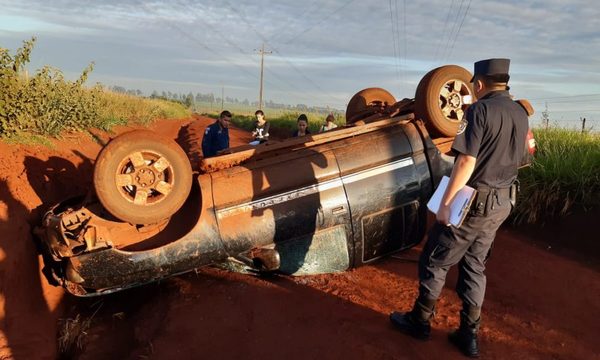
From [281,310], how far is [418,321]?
3.55ft

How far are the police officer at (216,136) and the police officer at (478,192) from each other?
17.7ft

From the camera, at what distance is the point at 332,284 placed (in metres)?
3.89

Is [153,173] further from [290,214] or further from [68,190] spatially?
[68,190]

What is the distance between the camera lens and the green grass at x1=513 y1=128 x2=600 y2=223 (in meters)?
5.29

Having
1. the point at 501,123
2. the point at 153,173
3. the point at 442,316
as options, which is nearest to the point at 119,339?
the point at 153,173

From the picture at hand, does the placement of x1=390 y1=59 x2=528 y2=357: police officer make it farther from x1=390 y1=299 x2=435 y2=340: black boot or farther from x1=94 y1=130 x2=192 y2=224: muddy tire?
x1=94 y1=130 x2=192 y2=224: muddy tire

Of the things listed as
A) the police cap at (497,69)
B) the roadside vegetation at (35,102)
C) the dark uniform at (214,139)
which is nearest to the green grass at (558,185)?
the police cap at (497,69)

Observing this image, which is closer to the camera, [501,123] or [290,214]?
[501,123]

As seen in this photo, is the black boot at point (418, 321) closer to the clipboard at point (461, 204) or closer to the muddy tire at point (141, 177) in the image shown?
the clipboard at point (461, 204)

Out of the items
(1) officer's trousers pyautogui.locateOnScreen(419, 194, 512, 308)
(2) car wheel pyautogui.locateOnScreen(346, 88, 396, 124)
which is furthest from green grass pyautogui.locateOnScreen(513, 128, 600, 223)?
(1) officer's trousers pyautogui.locateOnScreen(419, 194, 512, 308)

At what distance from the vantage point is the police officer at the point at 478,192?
8.87 feet

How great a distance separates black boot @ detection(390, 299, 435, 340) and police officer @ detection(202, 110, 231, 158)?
531 cm

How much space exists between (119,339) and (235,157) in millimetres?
1908

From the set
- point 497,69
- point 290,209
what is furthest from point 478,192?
point 290,209
